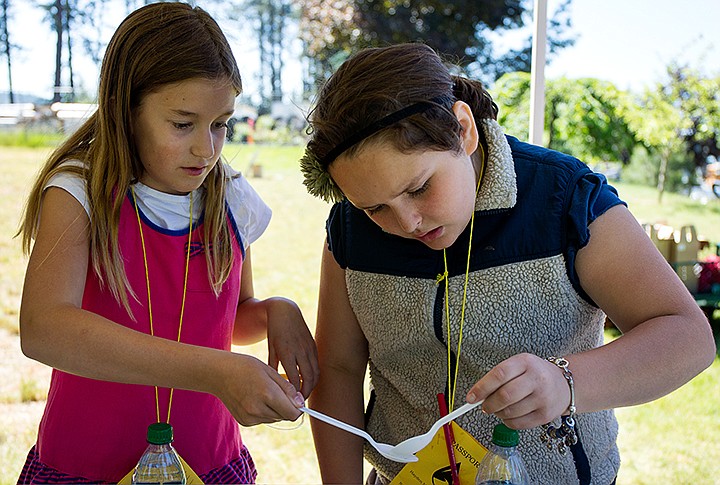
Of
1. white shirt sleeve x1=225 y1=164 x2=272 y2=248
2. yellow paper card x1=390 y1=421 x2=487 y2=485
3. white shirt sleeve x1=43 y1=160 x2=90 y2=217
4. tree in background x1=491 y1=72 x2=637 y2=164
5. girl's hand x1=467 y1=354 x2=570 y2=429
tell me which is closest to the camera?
girl's hand x1=467 y1=354 x2=570 y2=429

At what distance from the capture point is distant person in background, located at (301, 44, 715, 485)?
38.8 inches

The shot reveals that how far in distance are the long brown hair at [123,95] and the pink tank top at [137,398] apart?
50 mm

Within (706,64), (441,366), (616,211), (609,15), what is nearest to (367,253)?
(441,366)

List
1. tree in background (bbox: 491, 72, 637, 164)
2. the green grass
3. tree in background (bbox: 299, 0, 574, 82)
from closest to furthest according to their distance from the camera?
the green grass < tree in background (bbox: 299, 0, 574, 82) < tree in background (bbox: 491, 72, 637, 164)

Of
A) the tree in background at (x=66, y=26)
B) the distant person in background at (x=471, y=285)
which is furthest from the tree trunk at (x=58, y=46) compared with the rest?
the distant person in background at (x=471, y=285)

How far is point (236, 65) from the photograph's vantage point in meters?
1.28

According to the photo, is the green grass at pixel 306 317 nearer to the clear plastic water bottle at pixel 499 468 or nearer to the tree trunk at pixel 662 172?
the tree trunk at pixel 662 172

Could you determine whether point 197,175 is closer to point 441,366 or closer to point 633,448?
point 441,366

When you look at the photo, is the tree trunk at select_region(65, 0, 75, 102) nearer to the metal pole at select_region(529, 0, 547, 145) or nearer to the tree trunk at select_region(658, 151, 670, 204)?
the metal pole at select_region(529, 0, 547, 145)

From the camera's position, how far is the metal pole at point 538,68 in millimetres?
1984

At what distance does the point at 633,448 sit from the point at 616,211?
2.39 meters

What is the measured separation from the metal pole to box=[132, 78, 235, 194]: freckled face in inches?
41.0

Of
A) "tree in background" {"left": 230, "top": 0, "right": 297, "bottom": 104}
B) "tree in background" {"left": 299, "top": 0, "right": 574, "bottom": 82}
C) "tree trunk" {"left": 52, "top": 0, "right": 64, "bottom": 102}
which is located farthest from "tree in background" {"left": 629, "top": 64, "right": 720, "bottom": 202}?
"tree trunk" {"left": 52, "top": 0, "right": 64, "bottom": 102}

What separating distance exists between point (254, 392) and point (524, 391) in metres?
0.35
